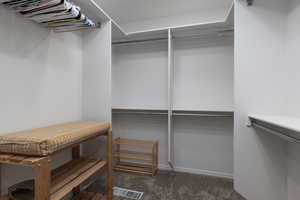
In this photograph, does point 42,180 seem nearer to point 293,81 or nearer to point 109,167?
point 109,167

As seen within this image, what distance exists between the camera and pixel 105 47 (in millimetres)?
1664

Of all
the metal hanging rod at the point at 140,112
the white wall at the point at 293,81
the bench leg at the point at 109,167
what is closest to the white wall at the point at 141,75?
the metal hanging rod at the point at 140,112

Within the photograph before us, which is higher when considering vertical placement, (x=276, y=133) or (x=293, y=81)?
(x=293, y=81)

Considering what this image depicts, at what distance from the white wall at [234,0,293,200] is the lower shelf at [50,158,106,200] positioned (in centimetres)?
136

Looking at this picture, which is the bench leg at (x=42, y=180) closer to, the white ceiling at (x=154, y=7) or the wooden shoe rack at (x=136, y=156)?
the wooden shoe rack at (x=136, y=156)

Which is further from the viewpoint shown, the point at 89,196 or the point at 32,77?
the point at 89,196

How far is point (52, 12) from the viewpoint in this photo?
41.8 inches

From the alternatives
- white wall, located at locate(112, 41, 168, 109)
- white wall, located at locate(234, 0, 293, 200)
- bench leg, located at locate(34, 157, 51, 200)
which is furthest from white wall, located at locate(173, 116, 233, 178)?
bench leg, located at locate(34, 157, 51, 200)

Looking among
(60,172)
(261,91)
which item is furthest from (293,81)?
(60,172)

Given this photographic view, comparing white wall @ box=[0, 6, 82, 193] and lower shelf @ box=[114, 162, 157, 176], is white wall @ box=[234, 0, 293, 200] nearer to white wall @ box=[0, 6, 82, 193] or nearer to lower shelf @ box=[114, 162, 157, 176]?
lower shelf @ box=[114, 162, 157, 176]

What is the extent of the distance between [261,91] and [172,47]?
1.33 m

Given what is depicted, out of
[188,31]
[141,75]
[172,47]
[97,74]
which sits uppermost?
[188,31]

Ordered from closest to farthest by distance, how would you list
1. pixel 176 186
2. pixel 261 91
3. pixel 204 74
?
pixel 261 91 → pixel 176 186 → pixel 204 74

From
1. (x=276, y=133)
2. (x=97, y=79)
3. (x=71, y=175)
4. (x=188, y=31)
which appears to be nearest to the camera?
(x=276, y=133)
